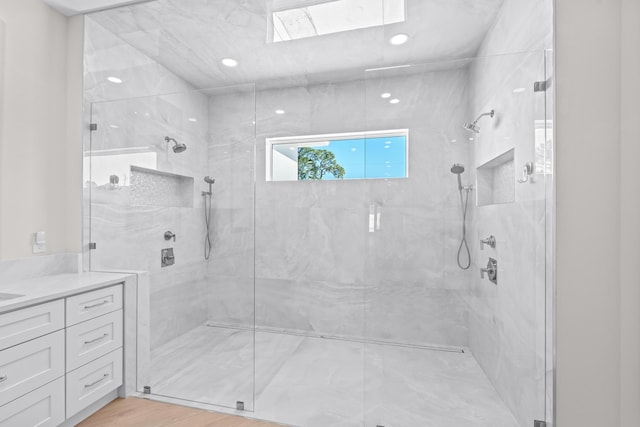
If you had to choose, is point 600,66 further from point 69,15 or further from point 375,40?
point 69,15

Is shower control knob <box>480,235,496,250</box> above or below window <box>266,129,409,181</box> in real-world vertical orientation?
below

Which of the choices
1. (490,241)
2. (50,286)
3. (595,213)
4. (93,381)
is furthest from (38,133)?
(595,213)

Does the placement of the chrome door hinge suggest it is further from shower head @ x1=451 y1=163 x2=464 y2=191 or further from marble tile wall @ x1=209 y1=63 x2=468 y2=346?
shower head @ x1=451 y1=163 x2=464 y2=191

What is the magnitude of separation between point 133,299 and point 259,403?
1068 millimetres

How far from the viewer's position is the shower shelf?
2125mm

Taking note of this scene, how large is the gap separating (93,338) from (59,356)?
0.66 feet

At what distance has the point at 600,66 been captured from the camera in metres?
1.49

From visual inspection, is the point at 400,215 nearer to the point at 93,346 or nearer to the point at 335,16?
the point at 335,16

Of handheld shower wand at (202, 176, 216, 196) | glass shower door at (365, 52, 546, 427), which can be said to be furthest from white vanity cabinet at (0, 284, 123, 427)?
glass shower door at (365, 52, 546, 427)

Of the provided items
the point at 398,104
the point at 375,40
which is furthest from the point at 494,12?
the point at 398,104

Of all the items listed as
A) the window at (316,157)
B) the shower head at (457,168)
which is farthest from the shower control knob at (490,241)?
the window at (316,157)

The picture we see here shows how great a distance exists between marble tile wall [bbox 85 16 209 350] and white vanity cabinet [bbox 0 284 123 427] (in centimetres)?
30

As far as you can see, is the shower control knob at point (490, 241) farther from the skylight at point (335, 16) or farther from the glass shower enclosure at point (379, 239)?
the skylight at point (335, 16)

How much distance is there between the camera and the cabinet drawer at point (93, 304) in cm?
172
